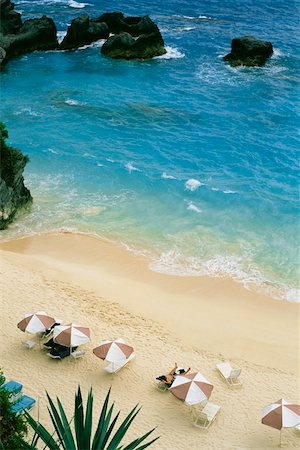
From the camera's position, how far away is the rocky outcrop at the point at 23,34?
67625 millimetres

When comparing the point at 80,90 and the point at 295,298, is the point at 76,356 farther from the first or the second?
the point at 80,90

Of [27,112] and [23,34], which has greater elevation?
[23,34]

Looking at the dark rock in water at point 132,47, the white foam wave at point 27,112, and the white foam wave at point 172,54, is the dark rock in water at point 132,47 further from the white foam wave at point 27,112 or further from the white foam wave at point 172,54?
the white foam wave at point 27,112

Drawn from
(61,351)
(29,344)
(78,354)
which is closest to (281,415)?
(78,354)

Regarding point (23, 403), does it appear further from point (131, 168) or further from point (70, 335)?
point (131, 168)

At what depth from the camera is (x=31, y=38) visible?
226 feet

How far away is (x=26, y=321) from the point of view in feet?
89.7

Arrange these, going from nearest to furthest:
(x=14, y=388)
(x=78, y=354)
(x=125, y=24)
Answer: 1. (x=14, y=388)
2. (x=78, y=354)
3. (x=125, y=24)

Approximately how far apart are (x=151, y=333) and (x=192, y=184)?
17221 millimetres

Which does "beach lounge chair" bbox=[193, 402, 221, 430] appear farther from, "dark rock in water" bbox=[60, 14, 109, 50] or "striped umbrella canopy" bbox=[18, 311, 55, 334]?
"dark rock in water" bbox=[60, 14, 109, 50]

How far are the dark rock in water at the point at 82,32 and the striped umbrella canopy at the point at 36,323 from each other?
4952cm

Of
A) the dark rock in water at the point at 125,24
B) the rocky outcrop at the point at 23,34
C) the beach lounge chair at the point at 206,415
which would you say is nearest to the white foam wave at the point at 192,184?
the beach lounge chair at the point at 206,415

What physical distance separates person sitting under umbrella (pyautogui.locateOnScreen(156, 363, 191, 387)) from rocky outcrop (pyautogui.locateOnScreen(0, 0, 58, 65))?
50269 mm

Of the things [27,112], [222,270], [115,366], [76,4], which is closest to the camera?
[115,366]
